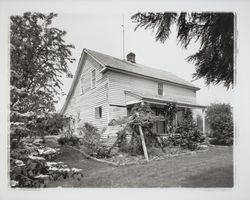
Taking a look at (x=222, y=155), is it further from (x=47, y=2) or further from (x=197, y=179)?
(x=47, y=2)

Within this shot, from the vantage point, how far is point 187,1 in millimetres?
2842

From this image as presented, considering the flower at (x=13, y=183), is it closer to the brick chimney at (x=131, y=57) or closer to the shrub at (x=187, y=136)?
the brick chimney at (x=131, y=57)

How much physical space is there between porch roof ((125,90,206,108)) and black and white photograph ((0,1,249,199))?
0.13ft

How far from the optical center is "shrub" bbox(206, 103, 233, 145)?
9.60 ft

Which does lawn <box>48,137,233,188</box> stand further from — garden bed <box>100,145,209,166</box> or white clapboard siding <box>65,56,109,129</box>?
white clapboard siding <box>65,56,109,129</box>

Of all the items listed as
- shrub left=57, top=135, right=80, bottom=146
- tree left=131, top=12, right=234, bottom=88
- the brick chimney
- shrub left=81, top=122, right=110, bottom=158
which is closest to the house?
the brick chimney

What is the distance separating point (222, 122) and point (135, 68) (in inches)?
65.2

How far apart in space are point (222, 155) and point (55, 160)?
2545 mm

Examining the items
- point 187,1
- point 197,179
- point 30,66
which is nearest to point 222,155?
point 197,179

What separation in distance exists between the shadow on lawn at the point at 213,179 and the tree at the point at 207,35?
1.24 m

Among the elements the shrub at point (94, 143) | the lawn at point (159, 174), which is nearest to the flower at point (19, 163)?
the lawn at point (159, 174)

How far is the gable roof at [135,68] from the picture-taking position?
3.29 meters

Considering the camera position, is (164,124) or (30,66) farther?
(164,124)

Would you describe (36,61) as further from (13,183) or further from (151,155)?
(151,155)
